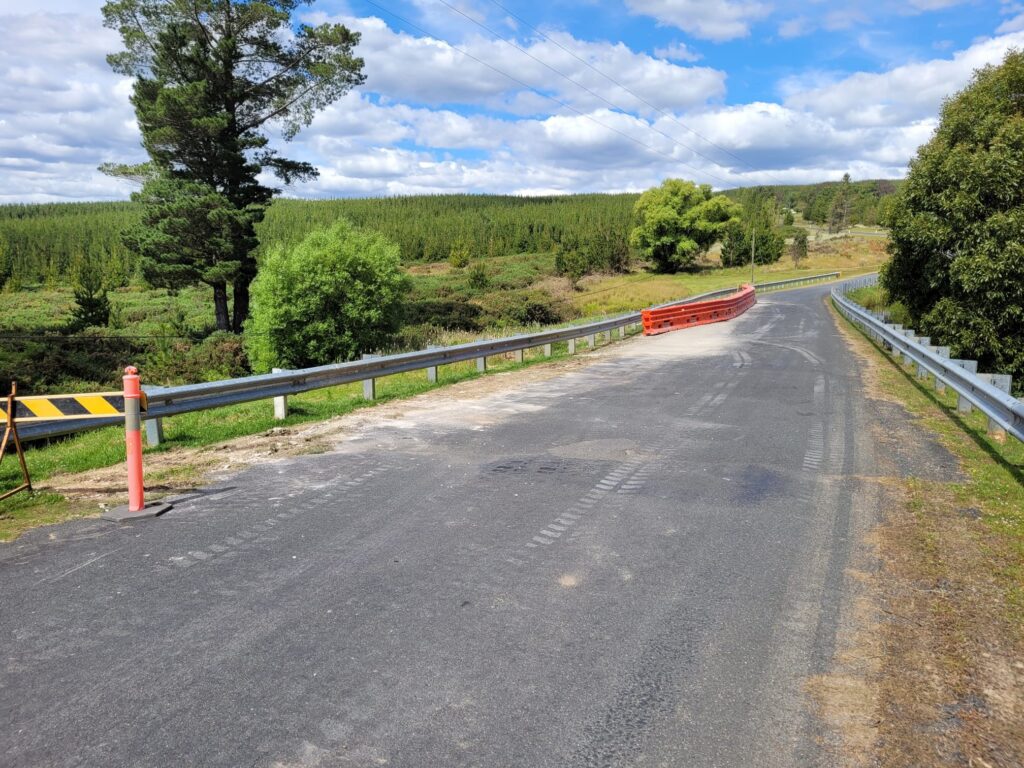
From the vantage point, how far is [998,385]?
8273 millimetres

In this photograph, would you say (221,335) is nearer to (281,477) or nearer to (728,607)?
Answer: (281,477)

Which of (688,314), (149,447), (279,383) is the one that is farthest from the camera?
(688,314)

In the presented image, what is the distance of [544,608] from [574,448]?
392 centimetres

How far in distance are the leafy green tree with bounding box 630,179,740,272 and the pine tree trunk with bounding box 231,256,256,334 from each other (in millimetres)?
57576

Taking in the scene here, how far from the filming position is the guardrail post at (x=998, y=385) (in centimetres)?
818

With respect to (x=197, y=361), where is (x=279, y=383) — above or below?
above

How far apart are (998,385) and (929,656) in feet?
20.3

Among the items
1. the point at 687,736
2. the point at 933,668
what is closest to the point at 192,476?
the point at 687,736

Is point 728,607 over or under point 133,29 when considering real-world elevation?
under

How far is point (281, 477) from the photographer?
6.72 m

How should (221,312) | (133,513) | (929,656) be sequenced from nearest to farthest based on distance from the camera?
(929,656)
(133,513)
(221,312)

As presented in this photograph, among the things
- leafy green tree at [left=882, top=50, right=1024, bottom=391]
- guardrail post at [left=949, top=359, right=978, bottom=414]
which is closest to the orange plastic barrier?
leafy green tree at [left=882, top=50, right=1024, bottom=391]

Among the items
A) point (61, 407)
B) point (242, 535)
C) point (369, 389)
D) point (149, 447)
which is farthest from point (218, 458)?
point (369, 389)

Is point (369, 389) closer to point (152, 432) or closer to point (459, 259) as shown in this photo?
point (152, 432)
